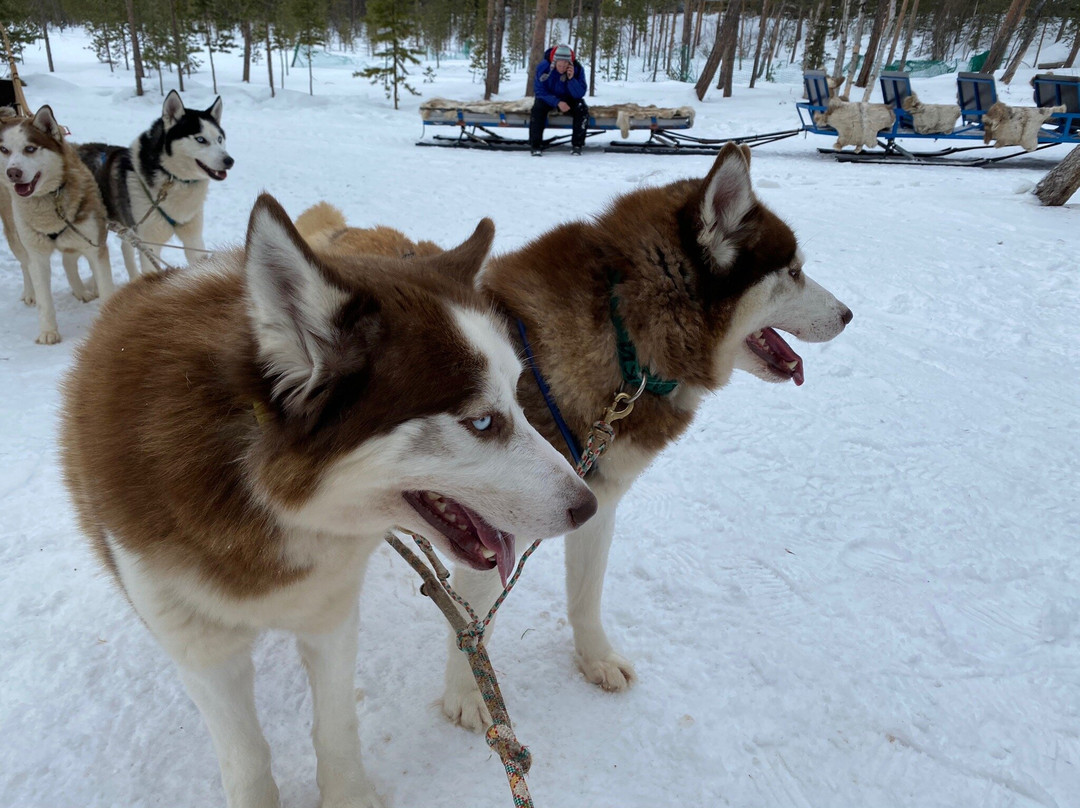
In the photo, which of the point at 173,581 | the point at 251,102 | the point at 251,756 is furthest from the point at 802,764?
the point at 251,102

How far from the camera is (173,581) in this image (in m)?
1.41

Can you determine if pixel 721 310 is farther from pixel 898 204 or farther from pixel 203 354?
pixel 898 204

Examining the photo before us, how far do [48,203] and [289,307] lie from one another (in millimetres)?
5696

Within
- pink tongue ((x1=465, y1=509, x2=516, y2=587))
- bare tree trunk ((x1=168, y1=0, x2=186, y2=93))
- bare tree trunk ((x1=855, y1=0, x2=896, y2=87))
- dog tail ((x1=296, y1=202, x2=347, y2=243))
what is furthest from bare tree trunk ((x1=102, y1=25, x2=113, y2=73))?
pink tongue ((x1=465, y1=509, x2=516, y2=587))

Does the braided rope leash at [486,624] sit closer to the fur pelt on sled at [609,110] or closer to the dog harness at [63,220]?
the dog harness at [63,220]

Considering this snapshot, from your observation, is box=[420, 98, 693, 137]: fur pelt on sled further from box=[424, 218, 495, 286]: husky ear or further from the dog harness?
box=[424, 218, 495, 286]: husky ear

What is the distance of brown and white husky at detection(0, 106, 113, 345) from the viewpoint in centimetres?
520

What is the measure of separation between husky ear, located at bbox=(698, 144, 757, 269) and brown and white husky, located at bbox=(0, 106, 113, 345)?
5441mm

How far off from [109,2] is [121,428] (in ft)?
118

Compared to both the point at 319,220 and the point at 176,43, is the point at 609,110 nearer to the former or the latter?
the point at 319,220

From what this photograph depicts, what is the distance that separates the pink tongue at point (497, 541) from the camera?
1.46 meters

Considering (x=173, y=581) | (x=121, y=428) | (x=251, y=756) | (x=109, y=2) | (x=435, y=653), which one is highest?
(x=109, y=2)

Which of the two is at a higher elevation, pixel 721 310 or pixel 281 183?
pixel 721 310

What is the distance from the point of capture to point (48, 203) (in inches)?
210
